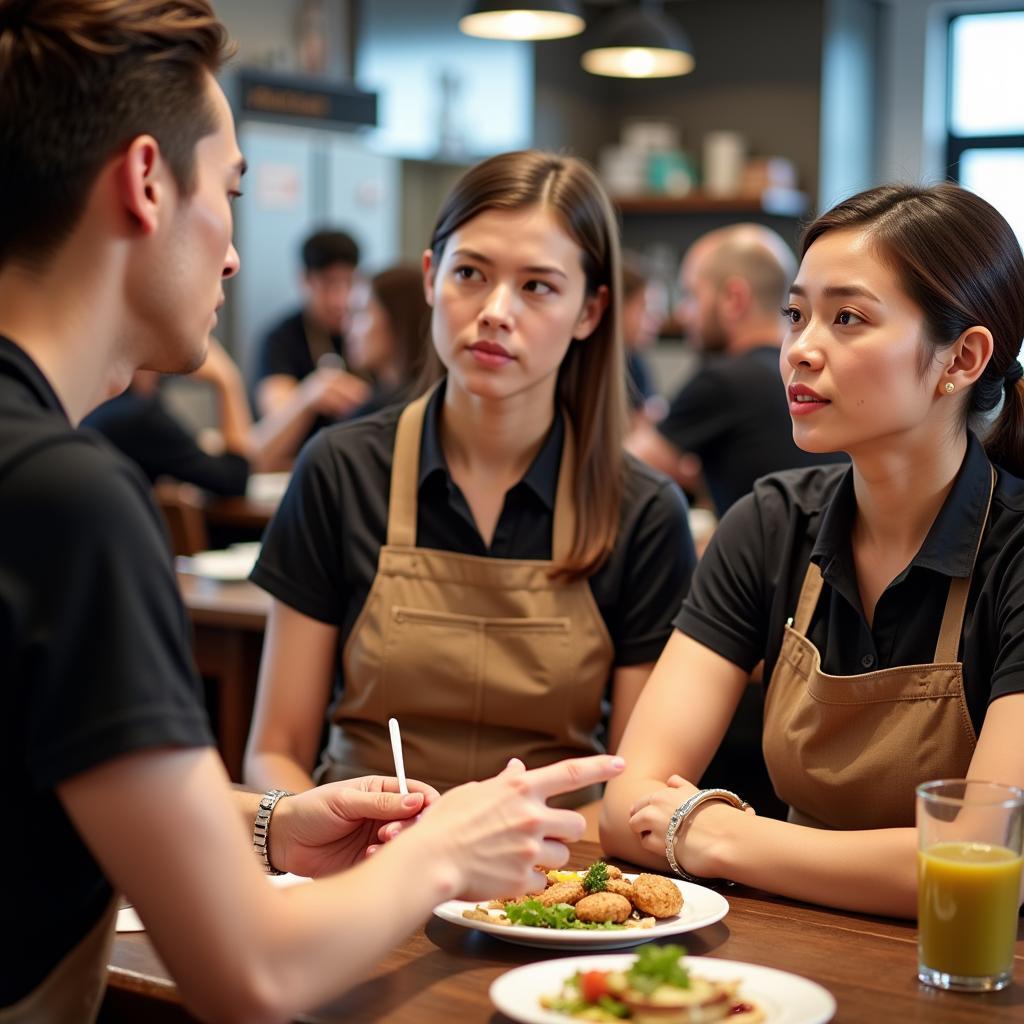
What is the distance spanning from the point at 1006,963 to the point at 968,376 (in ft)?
2.41

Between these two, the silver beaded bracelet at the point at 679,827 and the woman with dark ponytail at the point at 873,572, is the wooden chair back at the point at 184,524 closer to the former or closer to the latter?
the woman with dark ponytail at the point at 873,572

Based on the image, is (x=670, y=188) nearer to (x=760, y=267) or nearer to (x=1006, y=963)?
(x=760, y=267)

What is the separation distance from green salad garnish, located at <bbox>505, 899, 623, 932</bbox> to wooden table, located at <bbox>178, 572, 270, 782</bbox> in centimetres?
176

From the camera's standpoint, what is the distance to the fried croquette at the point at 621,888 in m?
1.38

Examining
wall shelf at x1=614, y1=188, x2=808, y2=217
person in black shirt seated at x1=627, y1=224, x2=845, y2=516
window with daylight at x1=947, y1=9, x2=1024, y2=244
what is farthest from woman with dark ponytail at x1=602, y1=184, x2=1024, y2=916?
window with daylight at x1=947, y1=9, x2=1024, y2=244

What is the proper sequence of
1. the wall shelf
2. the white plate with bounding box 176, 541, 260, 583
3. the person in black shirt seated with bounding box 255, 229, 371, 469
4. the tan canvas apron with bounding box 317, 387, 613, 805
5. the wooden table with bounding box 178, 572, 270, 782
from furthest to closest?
the wall shelf → the person in black shirt seated with bounding box 255, 229, 371, 469 → the white plate with bounding box 176, 541, 260, 583 → the wooden table with bounding box 178, 572, 270, 782 → the tan canvas apron with bounding box 317, 387, 613, 805

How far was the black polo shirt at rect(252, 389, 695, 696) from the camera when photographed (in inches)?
83.6

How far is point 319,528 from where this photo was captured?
214cm

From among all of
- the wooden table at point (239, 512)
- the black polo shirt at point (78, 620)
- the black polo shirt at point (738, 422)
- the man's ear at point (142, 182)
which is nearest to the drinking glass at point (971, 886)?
the black polo shirt at point (78, 620)

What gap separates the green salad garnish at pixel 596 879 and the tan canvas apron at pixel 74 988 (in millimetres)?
471

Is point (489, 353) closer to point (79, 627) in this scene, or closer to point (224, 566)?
point (79, 627)

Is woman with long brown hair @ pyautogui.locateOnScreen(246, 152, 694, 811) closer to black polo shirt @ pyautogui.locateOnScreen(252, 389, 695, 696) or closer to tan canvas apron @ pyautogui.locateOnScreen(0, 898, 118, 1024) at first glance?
black polo shirt @ pyautogui.locateOnScreen(252, 389, 695, 696)

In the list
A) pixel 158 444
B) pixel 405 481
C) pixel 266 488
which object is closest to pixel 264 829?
pixel 405 481

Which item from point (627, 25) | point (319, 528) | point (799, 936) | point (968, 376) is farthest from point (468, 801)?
point (627, 25)
